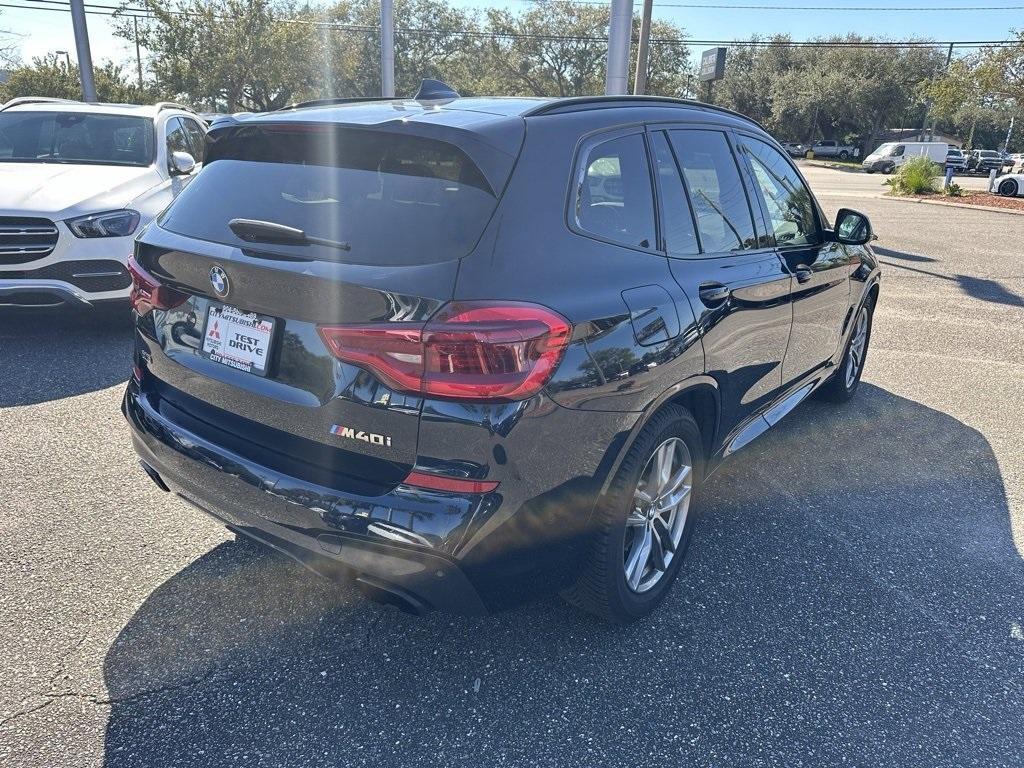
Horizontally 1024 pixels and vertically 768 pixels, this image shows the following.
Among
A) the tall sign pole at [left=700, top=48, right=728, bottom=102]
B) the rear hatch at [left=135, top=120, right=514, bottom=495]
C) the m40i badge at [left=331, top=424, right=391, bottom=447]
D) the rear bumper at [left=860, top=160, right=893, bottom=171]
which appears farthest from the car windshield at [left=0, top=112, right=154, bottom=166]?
the rear bumper at [left=860, top=160, right=893, bottom=171]

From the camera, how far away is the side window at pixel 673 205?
2.77 meters

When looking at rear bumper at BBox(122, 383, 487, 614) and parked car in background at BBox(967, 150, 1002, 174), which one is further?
parked car in background at BBox(967, 150, 1002, 174)

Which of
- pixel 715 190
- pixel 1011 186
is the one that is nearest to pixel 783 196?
pixel 715 190

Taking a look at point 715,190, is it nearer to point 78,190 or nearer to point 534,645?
point 534,645

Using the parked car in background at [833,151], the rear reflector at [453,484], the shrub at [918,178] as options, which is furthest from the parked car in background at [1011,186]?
the parked car in background at [833,151]

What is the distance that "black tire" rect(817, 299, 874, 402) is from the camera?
4848 mm

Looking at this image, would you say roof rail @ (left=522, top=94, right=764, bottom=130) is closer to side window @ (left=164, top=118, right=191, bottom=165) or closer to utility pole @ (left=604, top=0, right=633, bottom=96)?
side window @ (left=164, top=118, right=191, bottom=165)

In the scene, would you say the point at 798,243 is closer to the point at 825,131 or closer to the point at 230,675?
the point at 230,675

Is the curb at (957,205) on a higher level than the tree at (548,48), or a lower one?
lower

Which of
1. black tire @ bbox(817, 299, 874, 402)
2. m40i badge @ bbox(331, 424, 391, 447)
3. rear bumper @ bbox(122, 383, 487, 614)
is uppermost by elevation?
m40i badge @ bbox(331, 424, 391, 447)

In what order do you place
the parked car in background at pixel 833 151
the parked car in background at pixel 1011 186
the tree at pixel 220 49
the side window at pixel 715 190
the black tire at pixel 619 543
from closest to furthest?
1. the black tire at pixel 619 543
2. the side window at pixel 715 190
3. the parked car in background at pixel 1011 186
4. the tree at pixel 220 49
5. the parked car in background at pixel 833 151

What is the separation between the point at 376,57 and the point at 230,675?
52138 mm

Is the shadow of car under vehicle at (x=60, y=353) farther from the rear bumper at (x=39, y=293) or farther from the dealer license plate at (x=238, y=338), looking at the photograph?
the dealer license plate at (x=238, y=338)

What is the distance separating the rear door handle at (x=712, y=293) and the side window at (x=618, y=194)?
283 millimetres
